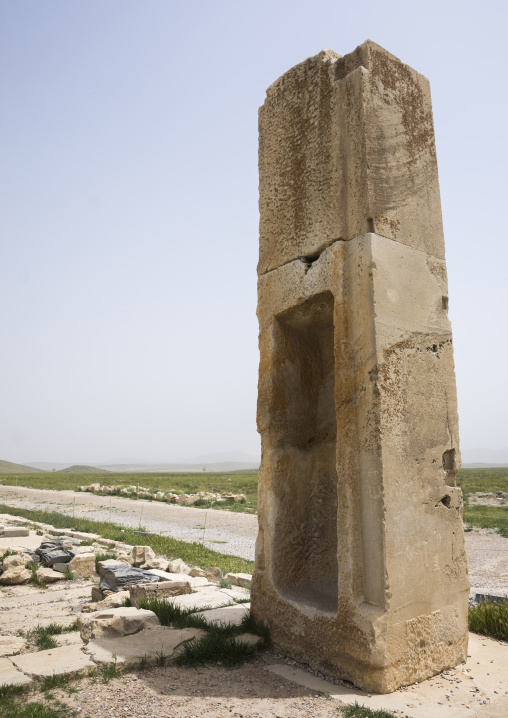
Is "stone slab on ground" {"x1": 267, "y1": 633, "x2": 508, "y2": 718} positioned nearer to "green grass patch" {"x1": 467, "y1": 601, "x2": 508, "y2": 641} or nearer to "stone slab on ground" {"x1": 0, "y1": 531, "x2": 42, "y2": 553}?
"green grass patch" {"x1": 467, "y1": 601, "x2": 508, "y2": 641}

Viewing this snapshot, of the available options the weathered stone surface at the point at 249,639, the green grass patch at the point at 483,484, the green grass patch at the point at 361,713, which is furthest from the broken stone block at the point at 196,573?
the green grass patch at the point at 483,484

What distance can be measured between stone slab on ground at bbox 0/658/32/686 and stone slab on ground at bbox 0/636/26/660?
0.56 meters

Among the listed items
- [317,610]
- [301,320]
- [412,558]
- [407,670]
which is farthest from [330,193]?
[407,670]

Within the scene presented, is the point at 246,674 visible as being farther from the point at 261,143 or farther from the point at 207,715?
the point at 261,143

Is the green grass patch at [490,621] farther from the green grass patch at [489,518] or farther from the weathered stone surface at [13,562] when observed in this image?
the green grass patch at [489,518]

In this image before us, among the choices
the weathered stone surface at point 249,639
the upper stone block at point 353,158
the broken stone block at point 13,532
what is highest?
the upper stone block at point 353,158

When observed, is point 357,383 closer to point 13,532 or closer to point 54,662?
point 54,662

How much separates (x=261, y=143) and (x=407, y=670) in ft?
16.1

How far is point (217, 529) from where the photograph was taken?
595 inches

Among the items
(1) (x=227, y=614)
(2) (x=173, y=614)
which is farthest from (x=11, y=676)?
(1) (x=227, y=614)

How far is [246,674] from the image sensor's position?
14.2 feet

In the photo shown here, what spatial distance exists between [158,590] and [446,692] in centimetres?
356

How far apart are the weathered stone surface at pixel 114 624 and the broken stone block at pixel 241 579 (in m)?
2.65

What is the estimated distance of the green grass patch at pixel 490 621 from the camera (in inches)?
201
